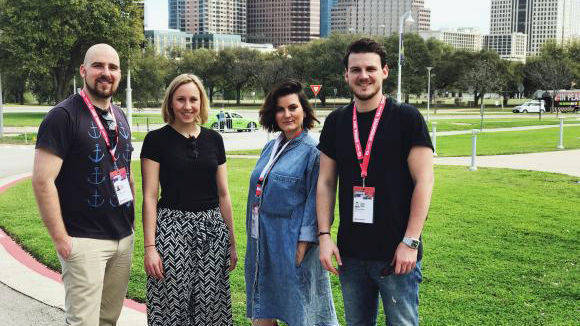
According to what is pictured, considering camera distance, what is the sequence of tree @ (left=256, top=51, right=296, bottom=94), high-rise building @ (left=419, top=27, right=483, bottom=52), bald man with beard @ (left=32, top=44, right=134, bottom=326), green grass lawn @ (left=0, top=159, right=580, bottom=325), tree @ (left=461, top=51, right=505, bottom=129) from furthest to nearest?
high-rise building @ (left=419, top=27, right=483, bottom=52) → tree @ (left=256, top=51, right=296, bottom=94) → tree @ (left=461, top=51, right=505, bottom=129) → green grass lawn @ (left=0, top=159, right=580, bottom=325) → bald man with beard @ (left=32, top=44, right=134, bottom=326)

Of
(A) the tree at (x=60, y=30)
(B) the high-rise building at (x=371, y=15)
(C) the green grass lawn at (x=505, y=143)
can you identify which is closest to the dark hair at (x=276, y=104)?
(C) the green grass lawn at (x=505, y=143)

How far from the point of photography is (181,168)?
3682 millimetres

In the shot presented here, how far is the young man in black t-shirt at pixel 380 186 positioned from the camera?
3043 millimetres

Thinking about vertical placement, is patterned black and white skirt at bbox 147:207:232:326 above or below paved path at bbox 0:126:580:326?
above

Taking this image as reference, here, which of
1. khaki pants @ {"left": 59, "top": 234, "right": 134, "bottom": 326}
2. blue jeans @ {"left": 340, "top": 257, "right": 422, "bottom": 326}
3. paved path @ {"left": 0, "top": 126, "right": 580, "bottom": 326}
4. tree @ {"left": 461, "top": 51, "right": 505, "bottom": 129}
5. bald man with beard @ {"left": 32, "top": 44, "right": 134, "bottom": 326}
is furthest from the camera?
tree @ {"left": 461, "top": 51, "right": 505, "bottom": 129}

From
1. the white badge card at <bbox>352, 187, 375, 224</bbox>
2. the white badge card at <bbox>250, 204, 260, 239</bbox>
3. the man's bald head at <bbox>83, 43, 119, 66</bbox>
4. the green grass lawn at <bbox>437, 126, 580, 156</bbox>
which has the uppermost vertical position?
the man's bald head at <bbox>83, 43, 119, 66</bbox>

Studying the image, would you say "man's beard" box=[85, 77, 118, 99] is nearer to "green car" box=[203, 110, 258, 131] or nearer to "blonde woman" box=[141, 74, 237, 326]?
"blonde woman" box=[141, 74, 237, 326]

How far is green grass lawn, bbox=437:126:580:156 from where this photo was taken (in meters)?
20.8

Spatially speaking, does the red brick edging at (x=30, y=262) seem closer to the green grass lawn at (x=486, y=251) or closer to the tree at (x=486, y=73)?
the green grass lawn at (x=486, y=251)

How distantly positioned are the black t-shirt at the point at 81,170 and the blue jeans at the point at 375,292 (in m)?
1.44

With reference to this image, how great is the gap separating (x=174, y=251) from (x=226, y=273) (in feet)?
1.27

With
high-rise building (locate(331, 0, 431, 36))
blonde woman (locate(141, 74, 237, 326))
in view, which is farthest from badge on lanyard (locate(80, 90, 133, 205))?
high-rise building (locate(331, 0, 431, 36))

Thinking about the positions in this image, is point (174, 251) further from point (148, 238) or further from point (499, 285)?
point (499, 285)

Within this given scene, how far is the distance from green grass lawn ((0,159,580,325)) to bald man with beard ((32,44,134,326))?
5.45 ft
